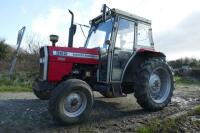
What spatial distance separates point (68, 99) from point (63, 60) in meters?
1.08

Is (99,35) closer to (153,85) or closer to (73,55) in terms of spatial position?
(73,55)

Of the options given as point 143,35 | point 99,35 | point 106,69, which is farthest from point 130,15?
point 106,69

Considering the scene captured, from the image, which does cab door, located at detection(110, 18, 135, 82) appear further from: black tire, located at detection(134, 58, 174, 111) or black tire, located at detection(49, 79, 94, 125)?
black tire, located at detection(49, 79, 94, 125)

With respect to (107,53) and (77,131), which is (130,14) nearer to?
(107,53)

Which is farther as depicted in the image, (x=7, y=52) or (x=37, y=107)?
(x=7, y=52)

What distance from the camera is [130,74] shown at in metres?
7.59

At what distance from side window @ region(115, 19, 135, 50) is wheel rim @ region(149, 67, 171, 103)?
1.01m

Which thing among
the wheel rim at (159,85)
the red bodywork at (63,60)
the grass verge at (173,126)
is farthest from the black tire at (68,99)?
the wheel rim at (159,85)

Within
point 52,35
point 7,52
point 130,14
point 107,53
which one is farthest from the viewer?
point 7,52

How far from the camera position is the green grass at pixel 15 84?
38.3ft

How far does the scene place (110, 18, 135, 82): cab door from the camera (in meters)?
7.08

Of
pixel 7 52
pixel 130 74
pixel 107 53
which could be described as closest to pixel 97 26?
pixel 107 53

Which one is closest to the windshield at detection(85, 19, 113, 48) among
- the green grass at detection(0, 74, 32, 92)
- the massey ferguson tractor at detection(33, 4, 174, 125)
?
the massey ferguson tractor at detection(33, 4, 174, 125)

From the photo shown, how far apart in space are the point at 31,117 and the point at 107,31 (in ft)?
9.48
